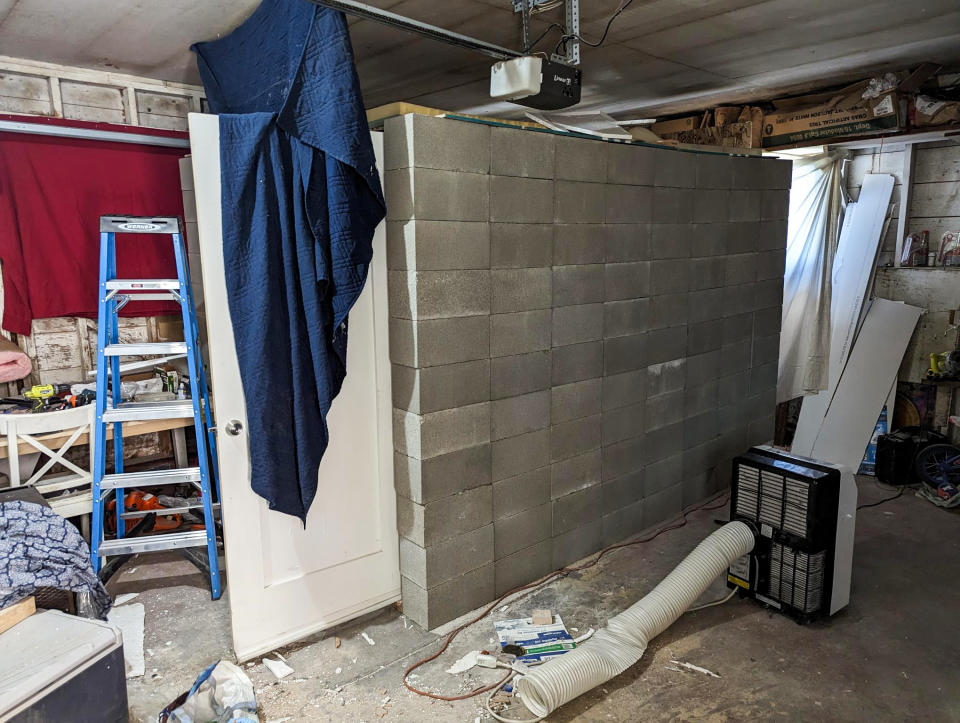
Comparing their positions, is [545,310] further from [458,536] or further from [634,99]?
[634,99]

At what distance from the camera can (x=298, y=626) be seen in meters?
2.59

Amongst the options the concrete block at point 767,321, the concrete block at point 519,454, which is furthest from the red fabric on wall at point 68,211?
the concrete block at point 767,321

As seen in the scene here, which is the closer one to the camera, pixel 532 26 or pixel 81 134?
pixel 532 26

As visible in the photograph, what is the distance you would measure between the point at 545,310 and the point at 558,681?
1452 mm

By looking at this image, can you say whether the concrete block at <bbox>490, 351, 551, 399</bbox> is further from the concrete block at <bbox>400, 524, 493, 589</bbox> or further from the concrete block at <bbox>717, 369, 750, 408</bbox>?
the concrete block at <bbox>717, 369, 750, 408</bbox>

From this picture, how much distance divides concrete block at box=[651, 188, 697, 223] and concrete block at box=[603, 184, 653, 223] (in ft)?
0.17

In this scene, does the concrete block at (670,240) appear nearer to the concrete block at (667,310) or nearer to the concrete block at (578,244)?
the concrete block at (667,310)

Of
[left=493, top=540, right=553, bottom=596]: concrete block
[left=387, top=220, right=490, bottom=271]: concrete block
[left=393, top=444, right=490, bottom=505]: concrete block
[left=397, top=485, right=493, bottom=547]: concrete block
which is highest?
[left=387, top=220, right=490, bottom=271]: concrete block

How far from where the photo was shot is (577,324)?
3.02 m

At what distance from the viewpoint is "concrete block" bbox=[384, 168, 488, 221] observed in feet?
7.90

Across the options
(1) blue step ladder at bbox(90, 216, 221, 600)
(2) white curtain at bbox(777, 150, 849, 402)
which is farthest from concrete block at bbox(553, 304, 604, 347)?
(2) white curtain at bbox(777, 150, 849, 402)

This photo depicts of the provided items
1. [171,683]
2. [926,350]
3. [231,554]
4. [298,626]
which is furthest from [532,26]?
[926,350]

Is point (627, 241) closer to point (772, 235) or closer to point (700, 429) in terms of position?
point (700, 429)

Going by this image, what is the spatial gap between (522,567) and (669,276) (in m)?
1.64
